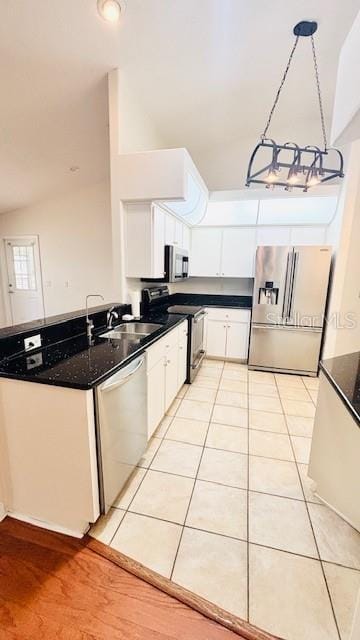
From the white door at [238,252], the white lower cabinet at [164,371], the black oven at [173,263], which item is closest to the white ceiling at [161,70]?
the white door at [238,252]

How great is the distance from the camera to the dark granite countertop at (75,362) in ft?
4.28

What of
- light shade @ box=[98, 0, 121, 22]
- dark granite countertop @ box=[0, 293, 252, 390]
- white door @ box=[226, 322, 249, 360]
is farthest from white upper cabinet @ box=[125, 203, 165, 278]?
white door @ box=[226, 322, 249, 360]

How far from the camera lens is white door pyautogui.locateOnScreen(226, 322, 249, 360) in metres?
4.06

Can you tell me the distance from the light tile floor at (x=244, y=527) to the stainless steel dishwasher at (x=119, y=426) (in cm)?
21

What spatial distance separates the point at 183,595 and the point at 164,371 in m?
1.45

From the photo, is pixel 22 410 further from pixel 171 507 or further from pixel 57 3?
pixel 57 3

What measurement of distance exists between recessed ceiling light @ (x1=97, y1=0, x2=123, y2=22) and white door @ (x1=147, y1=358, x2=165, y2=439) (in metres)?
2.46

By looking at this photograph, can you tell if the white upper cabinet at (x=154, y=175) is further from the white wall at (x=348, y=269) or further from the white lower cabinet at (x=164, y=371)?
the white wall at (x=348, y=269)

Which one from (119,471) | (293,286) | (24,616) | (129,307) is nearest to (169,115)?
(129,307)

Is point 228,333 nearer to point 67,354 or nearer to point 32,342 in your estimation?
point 67,354

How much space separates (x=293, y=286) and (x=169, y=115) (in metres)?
2.52

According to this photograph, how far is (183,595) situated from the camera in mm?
1219

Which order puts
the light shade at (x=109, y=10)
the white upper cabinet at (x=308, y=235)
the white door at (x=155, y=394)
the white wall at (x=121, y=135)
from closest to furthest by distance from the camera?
1. the light shade at (x=109, y=10)
2. the white door at (x=155, y=394)
3. the white wall at (x=121, y=135)
4. the white upper cabinet at (x=308, y=235)

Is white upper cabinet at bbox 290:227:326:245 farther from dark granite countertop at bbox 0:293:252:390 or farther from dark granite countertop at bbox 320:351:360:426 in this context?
dark granite countertop at bbox 0:293:252:390
